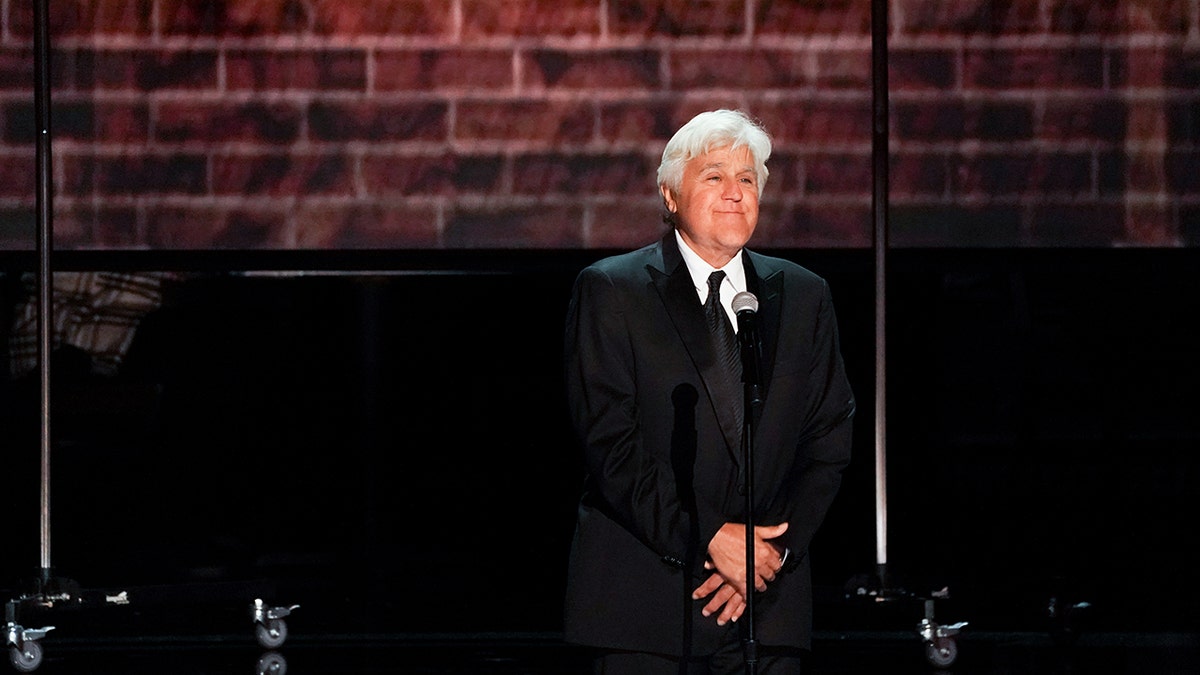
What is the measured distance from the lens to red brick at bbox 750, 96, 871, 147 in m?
4.47

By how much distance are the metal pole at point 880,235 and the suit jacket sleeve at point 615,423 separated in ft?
5.68

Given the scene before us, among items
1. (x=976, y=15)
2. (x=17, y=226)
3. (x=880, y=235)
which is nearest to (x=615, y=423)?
(x=880, y=235)

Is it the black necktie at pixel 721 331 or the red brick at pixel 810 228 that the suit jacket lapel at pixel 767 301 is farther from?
the red brick at pixel 810 228

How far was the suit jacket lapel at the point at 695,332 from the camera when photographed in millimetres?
2430

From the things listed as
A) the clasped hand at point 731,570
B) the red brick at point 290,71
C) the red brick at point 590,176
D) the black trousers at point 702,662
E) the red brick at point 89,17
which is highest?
the red brick at point 89,17

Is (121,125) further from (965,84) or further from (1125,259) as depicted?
(1125,259)

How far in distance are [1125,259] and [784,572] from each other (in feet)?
7.65

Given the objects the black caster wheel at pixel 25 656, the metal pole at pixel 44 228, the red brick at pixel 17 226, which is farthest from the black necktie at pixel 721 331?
the red brick at pixel 17 226

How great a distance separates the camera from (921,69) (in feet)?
14.8

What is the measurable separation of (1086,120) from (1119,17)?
31 centimetres

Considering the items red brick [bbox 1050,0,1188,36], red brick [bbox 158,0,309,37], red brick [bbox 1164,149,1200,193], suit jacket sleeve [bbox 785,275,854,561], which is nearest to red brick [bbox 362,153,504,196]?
red brick [bbox 158,0,309,37]

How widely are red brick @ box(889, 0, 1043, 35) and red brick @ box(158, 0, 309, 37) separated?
1.76 m

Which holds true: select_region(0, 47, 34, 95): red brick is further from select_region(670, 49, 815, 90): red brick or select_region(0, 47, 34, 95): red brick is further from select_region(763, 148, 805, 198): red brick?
select_region(763, 148, 805, 198): red brick

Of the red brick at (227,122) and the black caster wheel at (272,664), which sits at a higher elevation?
the red brick at (227,122)
